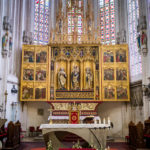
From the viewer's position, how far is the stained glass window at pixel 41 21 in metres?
23.7

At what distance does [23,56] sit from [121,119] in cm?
1045

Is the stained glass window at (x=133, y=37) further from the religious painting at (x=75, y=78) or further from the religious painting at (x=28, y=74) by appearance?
the religious painting at (x=28, y=74)

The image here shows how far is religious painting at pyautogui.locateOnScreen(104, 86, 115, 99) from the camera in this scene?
19078 millimetres

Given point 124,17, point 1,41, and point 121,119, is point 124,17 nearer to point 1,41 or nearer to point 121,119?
point 121,119

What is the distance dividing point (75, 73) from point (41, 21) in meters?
8.04

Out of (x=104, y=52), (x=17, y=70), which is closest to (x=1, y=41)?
(x=17, y=70)

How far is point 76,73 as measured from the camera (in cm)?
1972

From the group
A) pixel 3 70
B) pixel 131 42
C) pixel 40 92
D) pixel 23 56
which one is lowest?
pixel 40 92

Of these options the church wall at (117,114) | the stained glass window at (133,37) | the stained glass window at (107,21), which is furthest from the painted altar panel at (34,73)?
the stained glass window at (133,37)

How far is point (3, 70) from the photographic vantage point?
16.7m

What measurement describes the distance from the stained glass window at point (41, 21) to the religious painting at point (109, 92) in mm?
8889

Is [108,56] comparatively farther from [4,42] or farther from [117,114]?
[4,42]

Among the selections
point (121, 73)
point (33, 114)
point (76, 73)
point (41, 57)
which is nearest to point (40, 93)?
point (33, 114)

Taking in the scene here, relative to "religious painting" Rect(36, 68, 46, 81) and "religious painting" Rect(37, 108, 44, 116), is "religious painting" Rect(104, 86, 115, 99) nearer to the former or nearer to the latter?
"religious painting" Rect(36, 68, 46, 81)
